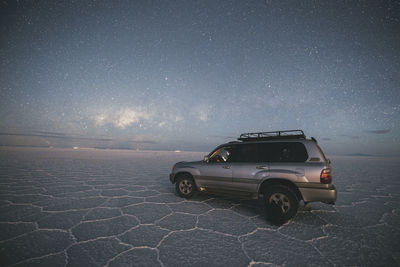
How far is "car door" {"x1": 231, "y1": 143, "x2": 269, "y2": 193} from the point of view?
364cm

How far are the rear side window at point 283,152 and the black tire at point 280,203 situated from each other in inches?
23.9

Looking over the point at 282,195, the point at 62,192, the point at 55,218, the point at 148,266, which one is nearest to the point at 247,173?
the point at 282,195

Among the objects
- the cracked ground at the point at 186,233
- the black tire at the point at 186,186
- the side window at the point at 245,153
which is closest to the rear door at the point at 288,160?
the side window at the point at 245,153

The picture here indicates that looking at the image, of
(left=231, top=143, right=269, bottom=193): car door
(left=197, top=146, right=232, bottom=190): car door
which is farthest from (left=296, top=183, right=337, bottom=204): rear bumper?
(left=197, top=146, right=232, bottom=190): car door

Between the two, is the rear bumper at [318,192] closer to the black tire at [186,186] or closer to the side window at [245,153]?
the side window at [245,153]

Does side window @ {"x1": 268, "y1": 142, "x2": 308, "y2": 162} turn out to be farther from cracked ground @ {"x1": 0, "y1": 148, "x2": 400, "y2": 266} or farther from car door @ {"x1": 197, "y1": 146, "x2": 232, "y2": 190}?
cracked ground @ {"x1": 0, "y1": 148, "x2": 400, "y2": 266}

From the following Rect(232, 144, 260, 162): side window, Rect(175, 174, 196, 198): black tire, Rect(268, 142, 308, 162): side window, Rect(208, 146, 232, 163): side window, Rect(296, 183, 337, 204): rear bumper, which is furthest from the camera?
Rect(175, 174, 196, 198): black tire

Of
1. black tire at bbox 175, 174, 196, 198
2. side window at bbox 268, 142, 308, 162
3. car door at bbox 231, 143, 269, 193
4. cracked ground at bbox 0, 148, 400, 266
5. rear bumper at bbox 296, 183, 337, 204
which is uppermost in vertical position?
side window at bbox 268, 142, 308, 162

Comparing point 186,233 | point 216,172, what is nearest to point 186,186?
point 216,172

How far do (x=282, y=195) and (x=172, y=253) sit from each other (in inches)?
93.1

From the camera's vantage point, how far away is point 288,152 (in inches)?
139

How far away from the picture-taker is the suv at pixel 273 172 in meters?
3.13

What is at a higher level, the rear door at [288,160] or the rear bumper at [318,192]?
the rear door at [288,160]

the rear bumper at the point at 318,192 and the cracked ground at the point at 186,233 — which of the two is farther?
the rear bumper at the point at 318,192
